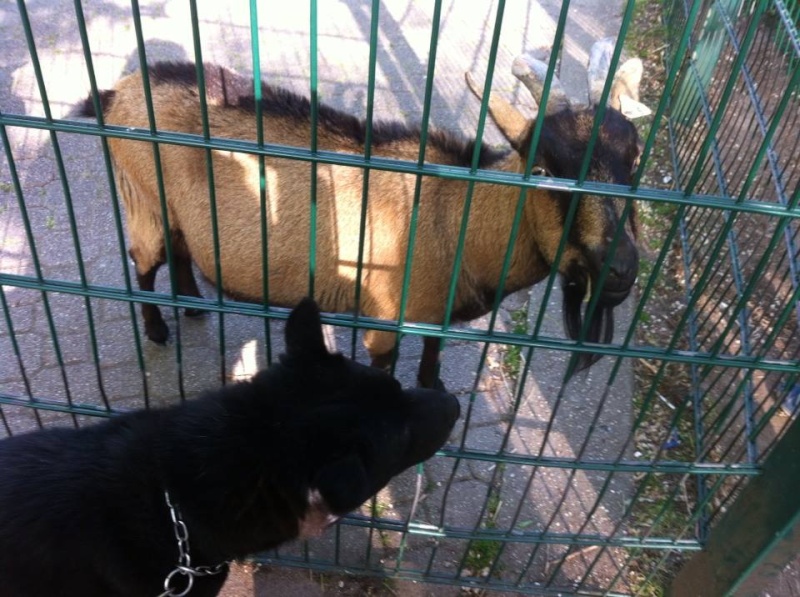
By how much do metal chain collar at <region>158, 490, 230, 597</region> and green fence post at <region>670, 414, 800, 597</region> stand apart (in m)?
1.92

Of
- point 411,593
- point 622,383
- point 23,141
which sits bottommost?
point 411,593

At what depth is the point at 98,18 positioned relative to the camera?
7004mm

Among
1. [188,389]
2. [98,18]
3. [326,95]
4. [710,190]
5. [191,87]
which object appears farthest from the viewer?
[98,18]

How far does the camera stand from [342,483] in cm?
188

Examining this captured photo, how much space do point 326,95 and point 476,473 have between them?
3.88 meters

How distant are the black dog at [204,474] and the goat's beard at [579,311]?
1056 millimetres

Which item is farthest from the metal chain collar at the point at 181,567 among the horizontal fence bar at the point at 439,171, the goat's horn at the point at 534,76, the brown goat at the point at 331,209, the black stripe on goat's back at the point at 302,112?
the goat's horn at the point at 534,76

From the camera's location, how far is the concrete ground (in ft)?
11.0

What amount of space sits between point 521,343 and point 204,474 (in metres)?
1.07

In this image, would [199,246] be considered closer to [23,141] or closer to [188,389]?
[188,389]

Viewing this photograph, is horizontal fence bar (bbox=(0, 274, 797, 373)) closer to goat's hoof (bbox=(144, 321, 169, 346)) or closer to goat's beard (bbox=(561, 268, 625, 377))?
goat's beard (bbox=(561, 268, 625, 377))

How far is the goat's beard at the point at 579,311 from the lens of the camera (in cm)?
311

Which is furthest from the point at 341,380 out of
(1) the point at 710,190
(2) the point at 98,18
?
(2) the point at 98,18

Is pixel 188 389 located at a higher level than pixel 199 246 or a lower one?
lower
